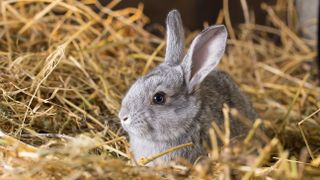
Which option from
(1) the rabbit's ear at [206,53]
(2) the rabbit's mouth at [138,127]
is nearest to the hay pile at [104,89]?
(2) the rabbit's mouth at [138,127]

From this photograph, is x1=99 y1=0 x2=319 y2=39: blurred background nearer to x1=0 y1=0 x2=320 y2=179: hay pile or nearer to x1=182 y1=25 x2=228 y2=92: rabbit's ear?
x1=0 y1=0 x2=320 y2=179: hay pile

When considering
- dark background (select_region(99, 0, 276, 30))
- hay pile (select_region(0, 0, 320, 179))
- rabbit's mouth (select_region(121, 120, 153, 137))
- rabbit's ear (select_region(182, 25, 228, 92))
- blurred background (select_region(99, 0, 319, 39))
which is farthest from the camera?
dark background (select_region(99, 0, 276, 30))

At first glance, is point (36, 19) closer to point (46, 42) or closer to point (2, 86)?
point (46, 42)

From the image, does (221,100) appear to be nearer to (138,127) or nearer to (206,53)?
(206,53)

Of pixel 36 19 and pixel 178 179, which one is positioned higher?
pixel 36 19

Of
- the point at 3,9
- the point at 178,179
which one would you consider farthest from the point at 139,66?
the point at 178,179

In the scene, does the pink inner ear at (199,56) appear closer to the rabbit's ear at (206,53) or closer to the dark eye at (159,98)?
the rabbit's ear at (206,53)

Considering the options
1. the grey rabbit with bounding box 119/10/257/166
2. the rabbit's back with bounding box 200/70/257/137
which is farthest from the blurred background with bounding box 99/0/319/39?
the grey rabbit with bounding box 119/10/257/166

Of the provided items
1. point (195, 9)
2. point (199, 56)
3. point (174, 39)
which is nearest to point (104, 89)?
point (174, 39)
